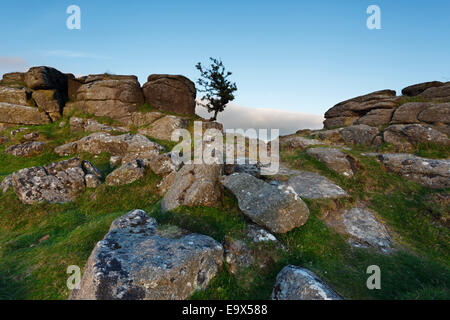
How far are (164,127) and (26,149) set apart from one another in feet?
50.8

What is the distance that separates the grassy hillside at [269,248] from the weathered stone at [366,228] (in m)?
0.49

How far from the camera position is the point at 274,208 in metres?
9.11

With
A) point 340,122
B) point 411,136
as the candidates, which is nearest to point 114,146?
point 411,136

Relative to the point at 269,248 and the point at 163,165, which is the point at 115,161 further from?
the point at 269,248

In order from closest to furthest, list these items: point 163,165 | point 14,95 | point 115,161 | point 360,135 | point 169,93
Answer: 1. point 163,165
2. point 115,161
3. point 360,135
4. point 14,95
5. point 169,93

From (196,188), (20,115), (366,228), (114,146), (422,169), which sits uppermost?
(20,115)

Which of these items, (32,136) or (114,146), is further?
(32,136)

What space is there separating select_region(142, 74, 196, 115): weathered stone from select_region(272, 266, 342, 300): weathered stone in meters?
33.7

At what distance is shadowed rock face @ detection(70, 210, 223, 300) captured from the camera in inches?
210

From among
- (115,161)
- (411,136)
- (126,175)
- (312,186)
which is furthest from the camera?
(411,136)

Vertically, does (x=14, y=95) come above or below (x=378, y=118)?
above

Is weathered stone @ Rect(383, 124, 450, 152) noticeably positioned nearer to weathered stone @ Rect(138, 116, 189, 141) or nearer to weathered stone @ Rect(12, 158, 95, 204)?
weathered stone @ Rect(138, 116, 189, 141)

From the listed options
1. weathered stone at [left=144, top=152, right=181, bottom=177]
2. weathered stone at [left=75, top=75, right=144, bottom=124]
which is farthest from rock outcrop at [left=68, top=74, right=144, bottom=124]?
weathered stone at [left=144, top=152, right=181, bottom=177]
